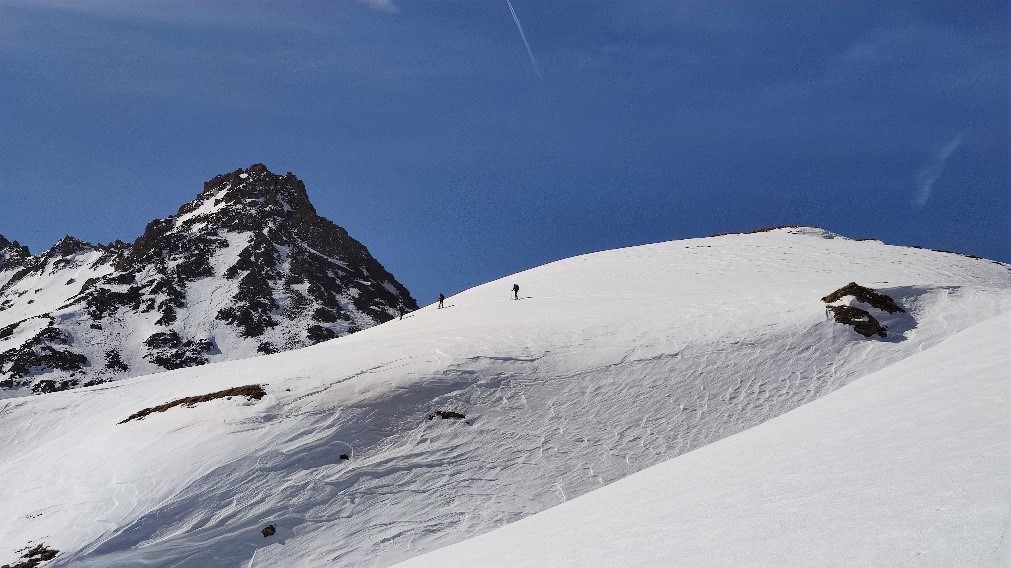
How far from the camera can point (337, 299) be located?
447 feet

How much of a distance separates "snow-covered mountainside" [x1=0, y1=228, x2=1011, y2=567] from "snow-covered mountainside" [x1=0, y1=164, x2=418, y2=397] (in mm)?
51245

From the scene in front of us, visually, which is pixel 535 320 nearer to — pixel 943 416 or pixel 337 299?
pixel 943 416

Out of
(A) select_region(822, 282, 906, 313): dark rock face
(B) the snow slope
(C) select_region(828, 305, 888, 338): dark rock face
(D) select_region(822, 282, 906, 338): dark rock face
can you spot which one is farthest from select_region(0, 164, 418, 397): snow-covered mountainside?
(B) the snow slope

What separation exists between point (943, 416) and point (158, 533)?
1733 centimetres

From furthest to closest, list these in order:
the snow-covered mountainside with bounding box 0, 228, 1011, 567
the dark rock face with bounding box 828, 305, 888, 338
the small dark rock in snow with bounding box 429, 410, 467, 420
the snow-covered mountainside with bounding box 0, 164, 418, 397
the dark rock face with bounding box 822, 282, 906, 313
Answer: the snow-covered mountainside with bounding box 0, 164, 418, 397 < the dark rock face with bounding box 822, 282, 906, 313 < the dark rock face with bounding box 828, 305, 888, 338 < the small dark rock in snow with bounding box 429, 410, 467, 420 < the snow-covered mountainside with bounding box 0, 228, 1011, 567

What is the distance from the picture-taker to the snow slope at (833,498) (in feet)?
16.3

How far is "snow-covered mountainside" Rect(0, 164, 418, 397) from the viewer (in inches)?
4099

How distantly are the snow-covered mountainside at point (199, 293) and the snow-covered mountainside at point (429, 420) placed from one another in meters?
51.2

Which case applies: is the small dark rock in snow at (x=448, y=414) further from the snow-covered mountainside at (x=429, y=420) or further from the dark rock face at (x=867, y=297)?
the dark rock face at (x=867, y=297)

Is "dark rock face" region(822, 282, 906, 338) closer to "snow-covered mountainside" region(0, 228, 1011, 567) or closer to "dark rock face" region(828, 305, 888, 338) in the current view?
"dark rock face" region(828, 305, 888, 338)

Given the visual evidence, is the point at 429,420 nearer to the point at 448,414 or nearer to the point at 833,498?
the point at 448,414

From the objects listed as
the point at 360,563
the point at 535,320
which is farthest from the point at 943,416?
the point at 535,320

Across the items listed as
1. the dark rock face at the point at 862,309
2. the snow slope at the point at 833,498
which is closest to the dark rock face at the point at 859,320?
the dark rock face at the point at 862,309

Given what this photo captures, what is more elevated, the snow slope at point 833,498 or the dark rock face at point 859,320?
the dark rock face at point 859,320
